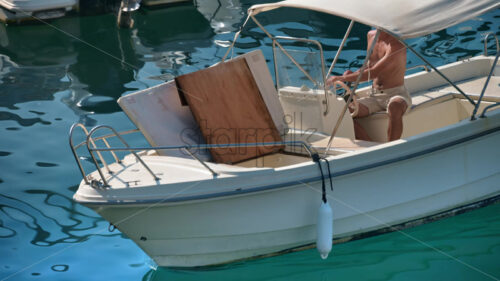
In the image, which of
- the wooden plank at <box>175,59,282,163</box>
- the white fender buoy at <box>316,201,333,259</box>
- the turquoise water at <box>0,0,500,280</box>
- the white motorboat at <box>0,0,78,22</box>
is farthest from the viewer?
the white motorboat at <box>0,0,78,22</box>

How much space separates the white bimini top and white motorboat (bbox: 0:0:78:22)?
384 inches

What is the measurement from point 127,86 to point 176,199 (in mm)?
5653

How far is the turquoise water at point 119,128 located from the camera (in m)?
5.80

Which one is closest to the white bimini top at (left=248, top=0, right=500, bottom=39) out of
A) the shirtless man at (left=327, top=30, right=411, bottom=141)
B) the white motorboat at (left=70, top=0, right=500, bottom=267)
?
the white motorboat at (left=70, top=0, right=500, bottom=267)

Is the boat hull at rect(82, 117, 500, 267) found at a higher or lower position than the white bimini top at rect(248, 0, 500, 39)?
lower

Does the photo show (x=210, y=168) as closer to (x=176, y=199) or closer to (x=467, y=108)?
(x=176, y=199)

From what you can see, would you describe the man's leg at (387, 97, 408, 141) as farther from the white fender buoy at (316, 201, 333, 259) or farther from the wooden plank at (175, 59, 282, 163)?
the white fender buoy at (316, 201, 333, 259)

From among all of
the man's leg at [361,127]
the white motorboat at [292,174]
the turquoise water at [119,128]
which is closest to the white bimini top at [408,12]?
the white motorboat at [292,174]

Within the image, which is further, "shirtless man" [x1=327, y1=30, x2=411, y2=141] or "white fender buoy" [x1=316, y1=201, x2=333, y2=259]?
"shirtless man" [x1=327, y1=30, x2=411, y2=141]

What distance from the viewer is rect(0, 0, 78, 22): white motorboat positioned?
13.7 metres

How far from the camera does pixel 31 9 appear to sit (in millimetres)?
13836

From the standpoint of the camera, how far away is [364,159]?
5.50 meters

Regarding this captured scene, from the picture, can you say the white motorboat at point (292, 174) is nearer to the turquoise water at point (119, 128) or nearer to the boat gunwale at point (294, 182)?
the boat gunwale at point (294, 182)

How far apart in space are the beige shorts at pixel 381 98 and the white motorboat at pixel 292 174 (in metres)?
0.12
